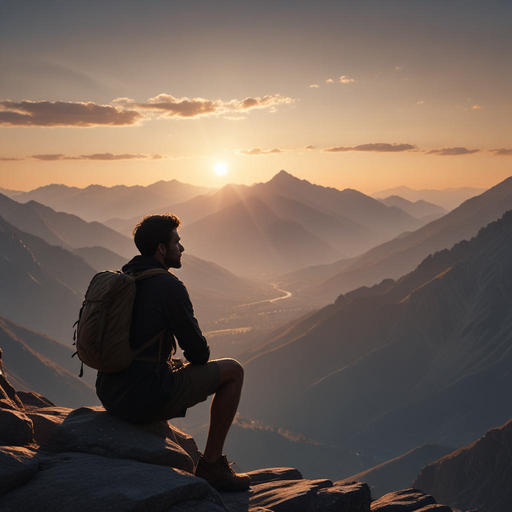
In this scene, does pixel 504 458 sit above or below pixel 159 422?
below

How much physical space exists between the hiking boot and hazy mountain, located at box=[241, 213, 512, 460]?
120234 mm

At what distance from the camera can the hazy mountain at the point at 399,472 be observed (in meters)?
90.6

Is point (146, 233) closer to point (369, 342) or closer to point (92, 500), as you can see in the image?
point (92, 500)

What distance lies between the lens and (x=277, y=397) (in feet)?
489

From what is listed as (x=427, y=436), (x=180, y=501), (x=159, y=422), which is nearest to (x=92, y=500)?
(x=180, y=501)

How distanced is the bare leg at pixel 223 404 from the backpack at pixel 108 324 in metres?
1.59

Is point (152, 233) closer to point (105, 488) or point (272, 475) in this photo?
point (105, 488)

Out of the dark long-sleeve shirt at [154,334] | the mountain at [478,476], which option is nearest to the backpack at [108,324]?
the dark long-sleeve shirt at [154,334]

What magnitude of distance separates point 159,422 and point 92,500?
8.48 ft

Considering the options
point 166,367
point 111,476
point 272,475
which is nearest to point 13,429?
point 111,476

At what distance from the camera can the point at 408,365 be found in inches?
5413

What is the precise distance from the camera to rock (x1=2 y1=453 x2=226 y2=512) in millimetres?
7172

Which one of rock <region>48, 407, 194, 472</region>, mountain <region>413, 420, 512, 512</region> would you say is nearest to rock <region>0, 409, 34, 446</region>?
rock <region>48, 407, 194, 472</region>

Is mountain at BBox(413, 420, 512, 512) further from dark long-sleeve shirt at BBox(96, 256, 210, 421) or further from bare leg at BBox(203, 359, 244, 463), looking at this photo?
dark long-sleeve shirt at BBox(96, 256, 210, 421)
